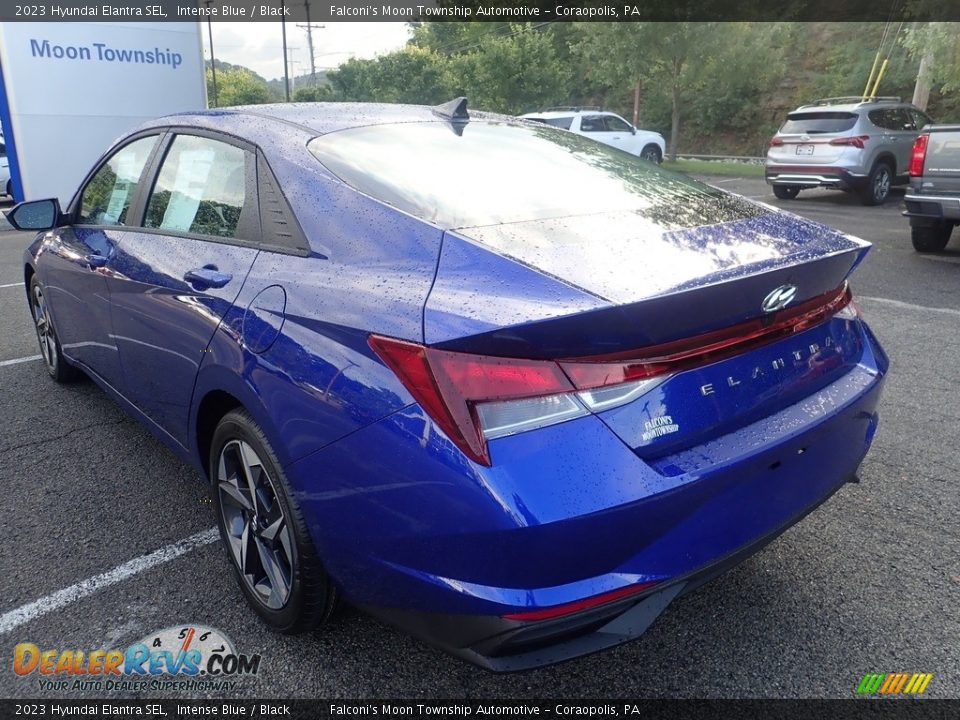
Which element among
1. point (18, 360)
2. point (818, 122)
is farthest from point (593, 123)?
point (18, 360)

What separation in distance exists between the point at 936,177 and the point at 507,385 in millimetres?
7617

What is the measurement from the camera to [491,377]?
157 centimetres

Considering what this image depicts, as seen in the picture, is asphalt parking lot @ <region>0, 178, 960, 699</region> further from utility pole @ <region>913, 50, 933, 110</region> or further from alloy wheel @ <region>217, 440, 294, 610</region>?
utility pole @ <region>913, 50, 933, 110</region>

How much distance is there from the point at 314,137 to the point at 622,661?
1.87 m

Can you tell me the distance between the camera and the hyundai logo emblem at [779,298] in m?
1.81

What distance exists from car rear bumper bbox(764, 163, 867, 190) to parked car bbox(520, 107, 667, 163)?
400 centimetres

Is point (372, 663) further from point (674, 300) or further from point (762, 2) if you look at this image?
point (762, 2)

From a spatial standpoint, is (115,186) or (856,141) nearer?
(115,186)

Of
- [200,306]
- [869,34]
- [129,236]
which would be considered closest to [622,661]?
[200,306]

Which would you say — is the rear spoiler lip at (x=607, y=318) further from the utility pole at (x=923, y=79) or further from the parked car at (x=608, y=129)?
the utility pole at (x=923, y=79)

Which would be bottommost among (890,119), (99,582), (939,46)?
(99,582)

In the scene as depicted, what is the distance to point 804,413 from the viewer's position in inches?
76.4

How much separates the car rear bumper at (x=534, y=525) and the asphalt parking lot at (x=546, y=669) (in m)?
0.44

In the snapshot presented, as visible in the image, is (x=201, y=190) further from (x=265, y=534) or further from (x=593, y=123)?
(x=593, y=123)
